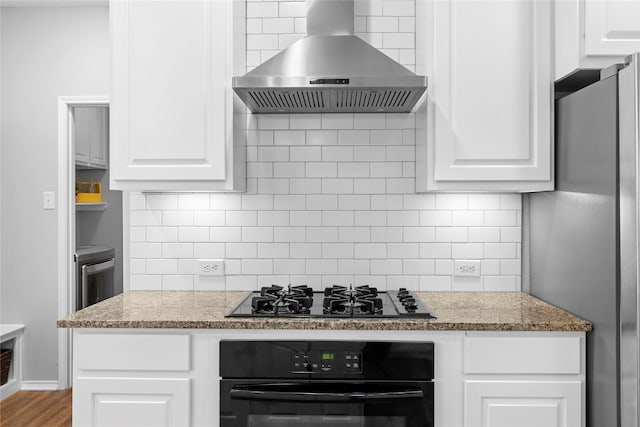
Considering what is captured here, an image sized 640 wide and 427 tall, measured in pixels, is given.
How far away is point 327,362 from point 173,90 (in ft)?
4.16

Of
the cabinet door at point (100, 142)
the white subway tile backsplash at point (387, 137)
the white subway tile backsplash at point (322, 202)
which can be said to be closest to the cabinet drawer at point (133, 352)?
the white subway tile backsplash at point (322, 202)

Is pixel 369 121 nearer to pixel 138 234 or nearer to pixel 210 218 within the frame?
pixel 210 218

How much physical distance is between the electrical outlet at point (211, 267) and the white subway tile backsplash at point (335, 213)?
29mm

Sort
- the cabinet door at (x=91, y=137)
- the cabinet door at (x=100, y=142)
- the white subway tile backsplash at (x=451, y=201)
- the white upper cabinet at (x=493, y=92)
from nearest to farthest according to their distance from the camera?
the white upper cabinet at (x=493, y=92) → the white subway tile backsplash at (x=451, y=201) → the cabinet door at (x=91, y=137) → the cabinet door at (x=100, y=142)

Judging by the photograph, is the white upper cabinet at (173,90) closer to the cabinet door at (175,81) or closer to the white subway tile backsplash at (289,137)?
the cabinet door at (175,81)

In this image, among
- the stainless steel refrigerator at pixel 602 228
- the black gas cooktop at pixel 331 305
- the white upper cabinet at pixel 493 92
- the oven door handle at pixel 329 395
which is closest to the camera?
the stainless steel refrigerator at pixel 602 228

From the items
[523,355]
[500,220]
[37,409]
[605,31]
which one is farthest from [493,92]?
[37,409]

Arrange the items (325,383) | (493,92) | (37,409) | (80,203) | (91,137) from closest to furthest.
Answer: (325,383)
(493,92)
(37,409)
(80,203)
(91,137)

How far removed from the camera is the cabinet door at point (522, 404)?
6.26 feet

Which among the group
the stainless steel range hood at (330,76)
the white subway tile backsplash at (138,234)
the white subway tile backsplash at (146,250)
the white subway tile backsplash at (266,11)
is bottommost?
the white subway tile backsplash at (146,250)

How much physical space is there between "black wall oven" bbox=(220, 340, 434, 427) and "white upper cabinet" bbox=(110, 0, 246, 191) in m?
0.78

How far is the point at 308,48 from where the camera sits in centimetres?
225

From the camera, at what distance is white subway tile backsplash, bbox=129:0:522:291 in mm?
2578

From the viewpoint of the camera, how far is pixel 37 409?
11.7ft
